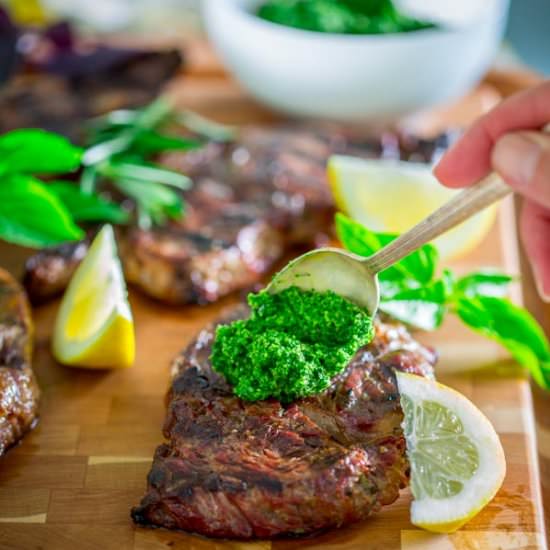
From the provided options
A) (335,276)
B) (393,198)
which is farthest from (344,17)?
(335,276)

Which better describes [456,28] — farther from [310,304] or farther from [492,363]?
[310,304]

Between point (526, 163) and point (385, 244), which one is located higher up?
point (526, 163)

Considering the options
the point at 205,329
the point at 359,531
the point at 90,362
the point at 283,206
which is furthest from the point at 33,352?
the point at 359,531

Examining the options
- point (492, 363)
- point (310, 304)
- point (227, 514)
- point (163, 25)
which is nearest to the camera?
point (227, 514)

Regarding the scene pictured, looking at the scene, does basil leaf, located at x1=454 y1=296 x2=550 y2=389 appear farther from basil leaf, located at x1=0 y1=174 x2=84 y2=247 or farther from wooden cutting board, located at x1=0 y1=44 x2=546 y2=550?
basil leaf, located at x1=0 y1=174 x2=84 y2=247

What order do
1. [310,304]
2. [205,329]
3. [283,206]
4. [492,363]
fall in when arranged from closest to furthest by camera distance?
[310,304] → [205,329] → [492,363] → [283,206]

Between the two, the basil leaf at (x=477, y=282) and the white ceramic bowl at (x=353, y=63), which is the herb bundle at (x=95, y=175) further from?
the basil leaf at (x=477, y=282)

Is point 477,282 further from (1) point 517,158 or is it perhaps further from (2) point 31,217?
(2) point 31,217
